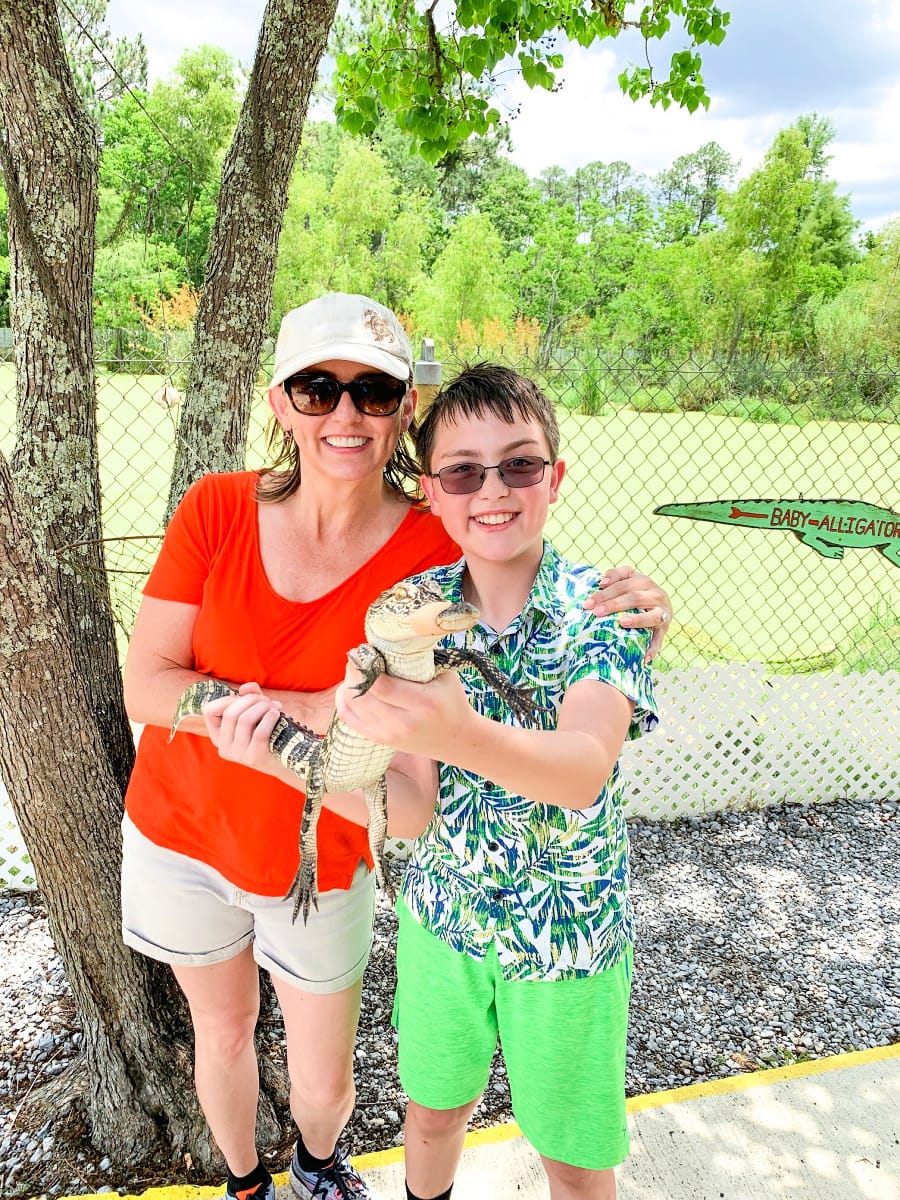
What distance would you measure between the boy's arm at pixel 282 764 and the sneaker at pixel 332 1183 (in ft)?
3.63

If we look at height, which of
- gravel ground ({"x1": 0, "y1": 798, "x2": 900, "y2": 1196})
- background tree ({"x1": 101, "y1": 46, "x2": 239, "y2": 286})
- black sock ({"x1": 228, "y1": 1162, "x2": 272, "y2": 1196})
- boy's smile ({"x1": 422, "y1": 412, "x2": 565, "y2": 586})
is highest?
background tree ({"x1": 101, "y1": 46, "x2": 239, "y2": 286})

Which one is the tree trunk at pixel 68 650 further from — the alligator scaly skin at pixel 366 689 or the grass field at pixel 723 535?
the grass field at pixel 723 535

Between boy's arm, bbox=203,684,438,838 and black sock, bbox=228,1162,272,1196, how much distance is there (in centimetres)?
113

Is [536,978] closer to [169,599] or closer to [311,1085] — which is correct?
[311,1085]

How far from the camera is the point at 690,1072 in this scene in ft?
8.32

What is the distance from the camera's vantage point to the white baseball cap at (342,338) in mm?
1527

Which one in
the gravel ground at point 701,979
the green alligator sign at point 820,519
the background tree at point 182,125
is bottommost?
the gravel ground at point 701,979

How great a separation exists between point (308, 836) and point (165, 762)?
433mm

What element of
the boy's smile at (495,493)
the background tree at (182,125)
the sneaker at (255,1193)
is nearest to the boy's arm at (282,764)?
the boy's smile at (495,493)

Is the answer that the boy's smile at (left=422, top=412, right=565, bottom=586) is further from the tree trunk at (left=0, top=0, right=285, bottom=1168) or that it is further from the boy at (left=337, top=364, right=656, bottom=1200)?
the tree trunk at (left=0, top=0, right=285, bottom=1168)

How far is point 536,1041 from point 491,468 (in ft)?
3.66

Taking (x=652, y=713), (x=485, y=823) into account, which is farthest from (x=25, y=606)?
(x=652, y=713)

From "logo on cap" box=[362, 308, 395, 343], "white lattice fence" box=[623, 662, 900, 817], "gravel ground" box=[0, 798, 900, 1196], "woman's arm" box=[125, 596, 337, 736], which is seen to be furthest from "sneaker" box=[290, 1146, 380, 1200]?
"white lattice fence" box=[623, 662, 900, 817]

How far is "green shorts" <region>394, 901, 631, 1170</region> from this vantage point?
1461 millimetres
